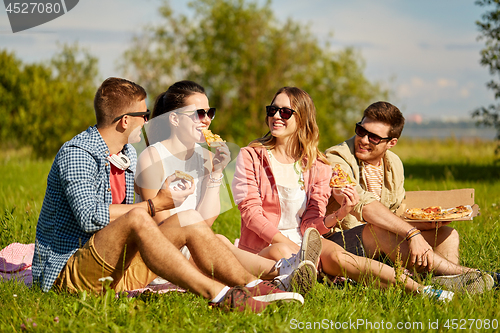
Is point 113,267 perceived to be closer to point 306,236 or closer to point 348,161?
point 306,236

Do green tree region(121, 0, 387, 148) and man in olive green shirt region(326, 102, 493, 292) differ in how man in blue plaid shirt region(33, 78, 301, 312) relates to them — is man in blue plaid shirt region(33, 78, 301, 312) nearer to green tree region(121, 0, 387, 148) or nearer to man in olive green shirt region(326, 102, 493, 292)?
man in olive green shirt region(326, 102, 493, 292)

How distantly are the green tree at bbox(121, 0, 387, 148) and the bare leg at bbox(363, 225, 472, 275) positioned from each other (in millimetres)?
18131

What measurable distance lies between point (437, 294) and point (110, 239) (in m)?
2.31

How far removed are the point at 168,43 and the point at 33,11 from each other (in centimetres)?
1975

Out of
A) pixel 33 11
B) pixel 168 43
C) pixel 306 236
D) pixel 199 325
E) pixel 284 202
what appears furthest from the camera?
pixel 168 43

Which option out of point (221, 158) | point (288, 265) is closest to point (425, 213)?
point (288, 265)

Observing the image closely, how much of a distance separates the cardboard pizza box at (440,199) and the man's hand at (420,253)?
26 centimetres

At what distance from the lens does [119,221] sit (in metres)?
3.10

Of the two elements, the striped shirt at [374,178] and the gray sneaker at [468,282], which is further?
the striped shirt at [374,178]

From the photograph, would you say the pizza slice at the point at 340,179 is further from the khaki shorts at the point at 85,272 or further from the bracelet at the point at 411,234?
the khaki shorts at the point at 85,272

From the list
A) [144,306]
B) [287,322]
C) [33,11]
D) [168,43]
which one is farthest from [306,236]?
[168,43]

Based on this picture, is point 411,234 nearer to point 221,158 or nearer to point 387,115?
point 387,115

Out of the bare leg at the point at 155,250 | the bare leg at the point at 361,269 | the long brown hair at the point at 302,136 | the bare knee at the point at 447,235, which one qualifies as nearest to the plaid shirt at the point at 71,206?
the bare leg at the point at 155,250

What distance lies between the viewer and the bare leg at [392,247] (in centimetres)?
377
